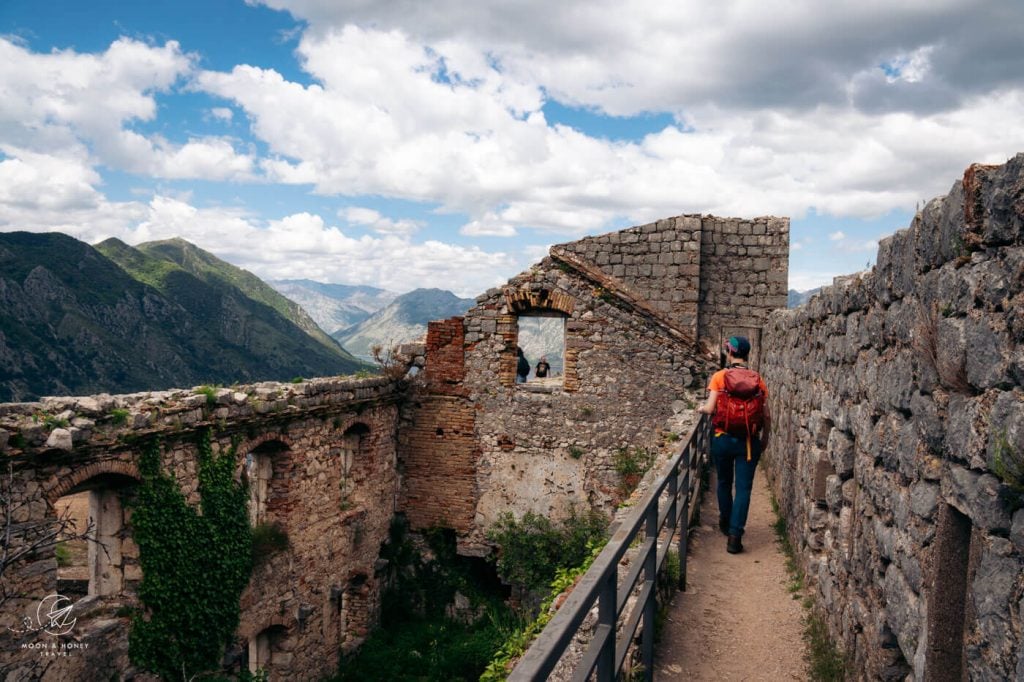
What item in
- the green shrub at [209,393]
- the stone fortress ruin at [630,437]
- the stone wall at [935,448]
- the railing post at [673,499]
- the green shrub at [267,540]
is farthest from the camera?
the green shrub at [267,540]

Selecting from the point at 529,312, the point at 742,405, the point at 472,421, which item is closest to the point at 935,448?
the point at 742,405

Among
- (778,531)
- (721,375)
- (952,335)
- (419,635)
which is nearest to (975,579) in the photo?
(952,335)

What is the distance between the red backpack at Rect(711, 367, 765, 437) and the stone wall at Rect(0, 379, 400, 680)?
6.65 metres

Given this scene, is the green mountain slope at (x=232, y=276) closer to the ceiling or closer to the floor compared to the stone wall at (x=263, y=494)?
closer to the ceiling

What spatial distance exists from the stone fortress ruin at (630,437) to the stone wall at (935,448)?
0.01 m

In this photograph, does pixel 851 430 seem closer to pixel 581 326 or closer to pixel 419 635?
pixel 581 326

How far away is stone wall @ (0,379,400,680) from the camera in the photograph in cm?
705

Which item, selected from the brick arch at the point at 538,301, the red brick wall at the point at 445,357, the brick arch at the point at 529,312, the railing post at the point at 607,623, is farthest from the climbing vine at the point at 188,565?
the railing post at the point at 607,623

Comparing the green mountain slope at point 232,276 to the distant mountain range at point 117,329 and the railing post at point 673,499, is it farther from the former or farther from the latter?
the railing post at point 673,499

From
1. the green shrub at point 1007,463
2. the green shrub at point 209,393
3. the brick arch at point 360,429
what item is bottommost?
the brick arch at point 360,429

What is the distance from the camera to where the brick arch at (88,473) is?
7.14m

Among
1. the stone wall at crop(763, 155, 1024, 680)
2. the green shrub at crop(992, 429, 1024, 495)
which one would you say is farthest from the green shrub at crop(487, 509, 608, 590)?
the green shrub at crop(992, 429, 1024, 495)

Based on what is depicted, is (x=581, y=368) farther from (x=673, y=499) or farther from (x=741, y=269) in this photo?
(x=673, y=499)

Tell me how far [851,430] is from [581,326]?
357 inches
